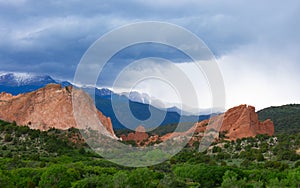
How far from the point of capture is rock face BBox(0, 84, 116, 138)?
→ 428ft

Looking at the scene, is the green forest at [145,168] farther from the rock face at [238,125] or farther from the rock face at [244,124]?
the rock face at [238,125]

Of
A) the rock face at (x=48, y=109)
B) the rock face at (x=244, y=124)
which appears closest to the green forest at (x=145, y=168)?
the rock face at (x=244, y=124)

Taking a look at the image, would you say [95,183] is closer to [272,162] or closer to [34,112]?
[272,162]

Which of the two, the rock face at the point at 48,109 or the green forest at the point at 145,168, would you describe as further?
the rock face at the point at 48,109

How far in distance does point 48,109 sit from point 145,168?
74.8m

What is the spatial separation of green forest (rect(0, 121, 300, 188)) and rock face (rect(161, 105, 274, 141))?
6927 millimetres

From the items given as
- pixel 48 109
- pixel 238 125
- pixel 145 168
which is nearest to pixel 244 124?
pixel 238 125

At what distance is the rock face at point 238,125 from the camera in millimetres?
125375

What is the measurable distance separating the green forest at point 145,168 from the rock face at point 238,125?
6.93 meters

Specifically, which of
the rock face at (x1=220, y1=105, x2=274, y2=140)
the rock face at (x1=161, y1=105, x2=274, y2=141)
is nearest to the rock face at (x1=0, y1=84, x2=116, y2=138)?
the rock face at (x1=161, y1=105, x2=274, y2=141)

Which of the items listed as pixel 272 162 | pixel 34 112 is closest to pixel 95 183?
pixel 272 162

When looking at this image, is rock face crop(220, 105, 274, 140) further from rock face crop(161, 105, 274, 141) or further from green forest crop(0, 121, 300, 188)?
green forest crop(0, 121, 300, 188)

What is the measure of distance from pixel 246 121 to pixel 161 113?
76754 millimetres

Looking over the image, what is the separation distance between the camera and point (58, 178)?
6006cm
